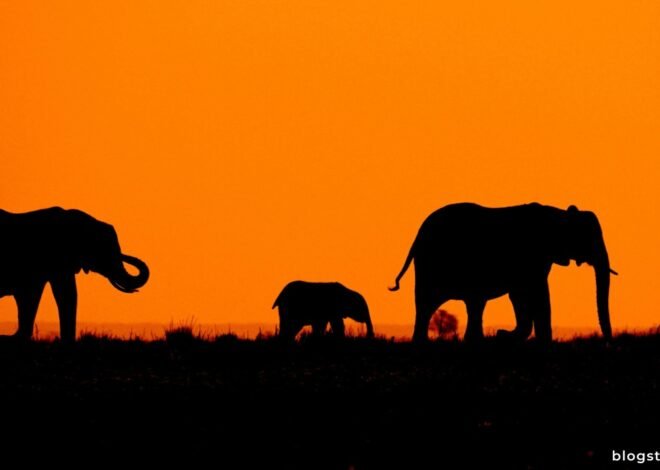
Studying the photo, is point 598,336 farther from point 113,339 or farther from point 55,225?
point 55,225

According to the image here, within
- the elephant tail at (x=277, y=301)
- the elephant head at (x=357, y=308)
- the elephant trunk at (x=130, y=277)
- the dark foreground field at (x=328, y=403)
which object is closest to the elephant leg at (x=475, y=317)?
the dark foreground field at (x=328, y=403)

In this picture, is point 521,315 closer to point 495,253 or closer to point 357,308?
point 495,253

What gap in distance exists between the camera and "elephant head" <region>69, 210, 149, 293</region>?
25.4 metres

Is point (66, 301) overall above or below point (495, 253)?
below

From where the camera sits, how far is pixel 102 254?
2573cm

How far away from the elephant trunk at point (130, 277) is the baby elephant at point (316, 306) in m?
8.09

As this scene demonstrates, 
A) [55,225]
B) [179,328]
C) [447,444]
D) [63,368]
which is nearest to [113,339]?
[179,328]

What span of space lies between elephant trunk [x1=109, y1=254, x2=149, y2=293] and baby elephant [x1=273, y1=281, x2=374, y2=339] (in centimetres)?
809

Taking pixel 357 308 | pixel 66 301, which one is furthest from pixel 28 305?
pixel 357 308

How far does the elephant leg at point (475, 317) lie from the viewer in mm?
23612

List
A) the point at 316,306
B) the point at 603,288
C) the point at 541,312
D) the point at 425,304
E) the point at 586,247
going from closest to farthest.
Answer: the point at 541,312
the point at 586,247
the point at 603,288
the point at 425,304
the point at 316,306

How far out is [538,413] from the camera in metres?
13.8

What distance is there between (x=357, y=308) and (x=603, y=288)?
10.7 m

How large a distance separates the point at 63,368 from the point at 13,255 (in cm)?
722
